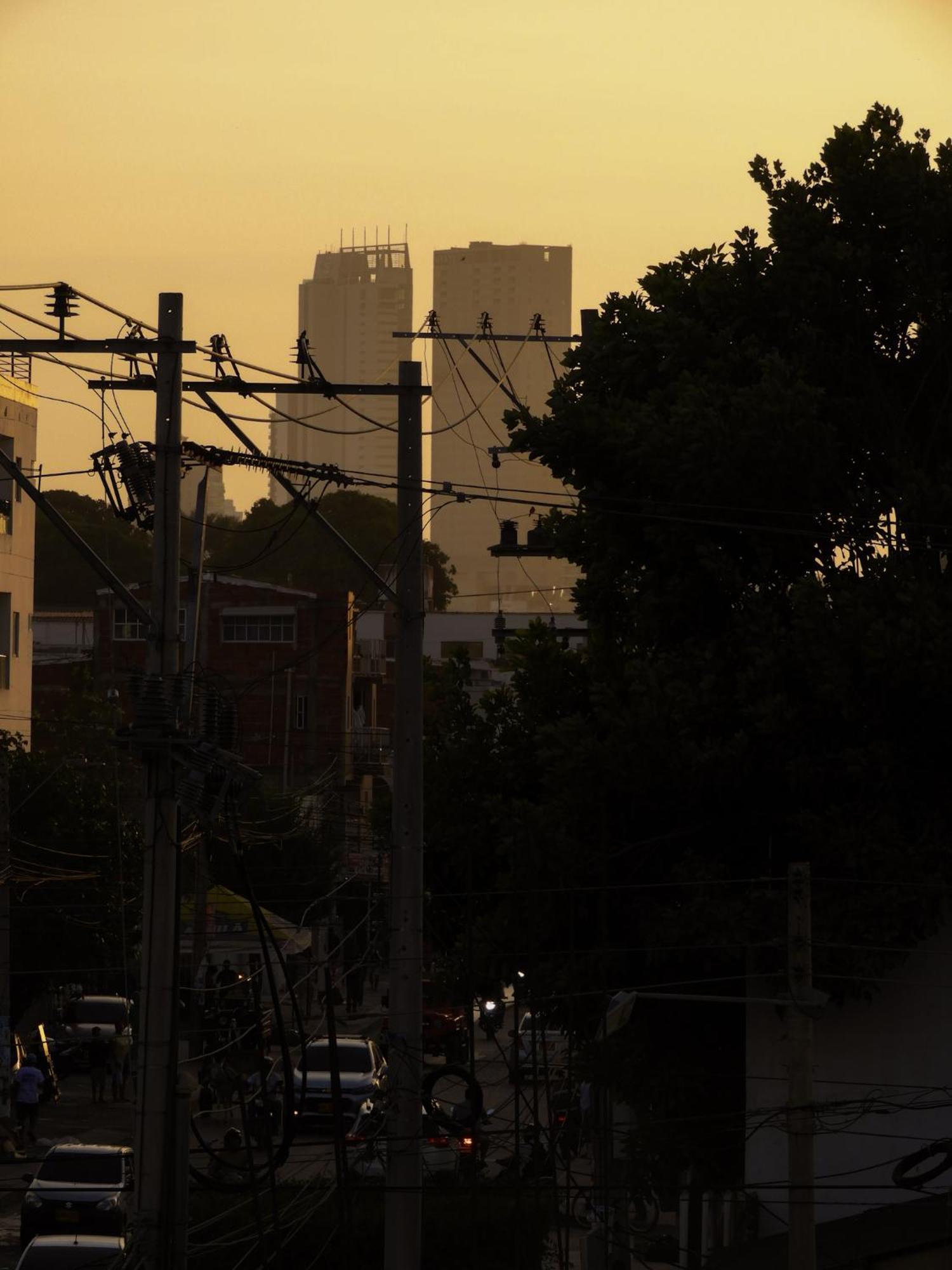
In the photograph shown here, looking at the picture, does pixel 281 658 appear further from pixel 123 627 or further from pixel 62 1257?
pixel 62 1257

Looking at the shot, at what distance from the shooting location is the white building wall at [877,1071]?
20.2 meters

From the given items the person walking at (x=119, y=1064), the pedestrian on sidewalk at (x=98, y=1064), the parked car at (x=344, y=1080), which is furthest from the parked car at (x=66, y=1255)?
the person walking at (x=119, y=1064)

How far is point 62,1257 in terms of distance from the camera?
2059 cm

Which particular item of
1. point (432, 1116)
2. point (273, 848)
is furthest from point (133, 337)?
point (273, 848)

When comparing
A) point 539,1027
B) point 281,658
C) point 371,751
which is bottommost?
point 539,1027

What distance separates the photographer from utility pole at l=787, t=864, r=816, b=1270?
49.8 ft

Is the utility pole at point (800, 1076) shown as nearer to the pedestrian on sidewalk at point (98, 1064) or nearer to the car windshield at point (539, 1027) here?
the car windshield at point (539, 1027)

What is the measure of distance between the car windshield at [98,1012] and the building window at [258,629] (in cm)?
2685

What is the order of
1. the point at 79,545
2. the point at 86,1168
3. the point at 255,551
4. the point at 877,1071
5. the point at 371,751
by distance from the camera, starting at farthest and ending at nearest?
1. the point at 255,551
2. the point at 371,751
3. the point at 86,1168
4. the point at 877,1071
5. the point at 79,545

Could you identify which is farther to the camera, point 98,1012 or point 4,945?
point 98,1012

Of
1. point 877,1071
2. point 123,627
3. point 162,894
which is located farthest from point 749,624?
point 123,627

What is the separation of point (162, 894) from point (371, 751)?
48.0 m

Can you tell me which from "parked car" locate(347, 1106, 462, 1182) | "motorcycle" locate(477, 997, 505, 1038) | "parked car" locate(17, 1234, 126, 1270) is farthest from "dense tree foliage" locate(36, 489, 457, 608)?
"parked car" locate(17, 1234, 126, 1270)

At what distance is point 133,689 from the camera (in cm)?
1529
